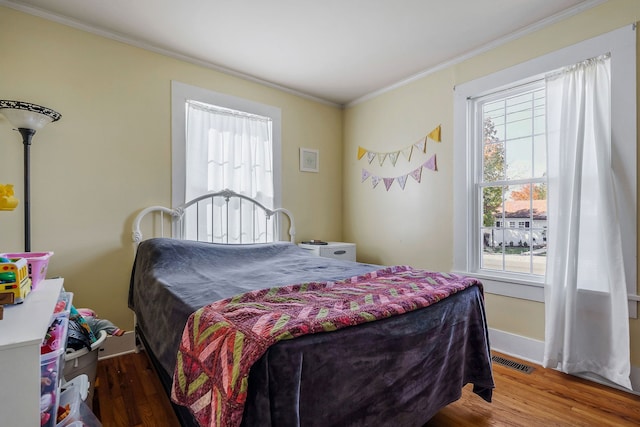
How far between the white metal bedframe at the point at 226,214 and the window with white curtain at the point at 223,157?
0.01 metres

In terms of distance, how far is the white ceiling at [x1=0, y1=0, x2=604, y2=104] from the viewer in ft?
6.84

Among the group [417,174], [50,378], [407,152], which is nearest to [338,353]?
[50,378]

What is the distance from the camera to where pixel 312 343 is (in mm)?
985

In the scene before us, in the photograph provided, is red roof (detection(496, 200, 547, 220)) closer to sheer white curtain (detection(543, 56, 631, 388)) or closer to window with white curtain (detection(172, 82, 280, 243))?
sheer white curtain (detection(543, 56, 631, 388))

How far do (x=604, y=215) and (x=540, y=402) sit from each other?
121 centimetres

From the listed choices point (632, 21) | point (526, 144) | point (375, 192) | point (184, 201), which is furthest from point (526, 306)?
point (184, 201)

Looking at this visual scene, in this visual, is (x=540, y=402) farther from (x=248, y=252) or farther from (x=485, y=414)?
(x=248, y=252)

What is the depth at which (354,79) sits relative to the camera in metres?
3.22

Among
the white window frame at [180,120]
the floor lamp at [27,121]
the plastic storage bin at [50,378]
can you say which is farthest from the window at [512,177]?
the floor lamp at [27,121]

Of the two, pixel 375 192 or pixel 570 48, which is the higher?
pixel 570 48

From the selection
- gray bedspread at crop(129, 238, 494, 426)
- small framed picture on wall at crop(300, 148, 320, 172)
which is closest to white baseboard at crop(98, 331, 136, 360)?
gray bedspread at crop(129, 238, 494, 426)

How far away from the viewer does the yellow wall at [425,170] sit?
2188mm

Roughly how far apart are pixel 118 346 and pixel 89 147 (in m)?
1.53

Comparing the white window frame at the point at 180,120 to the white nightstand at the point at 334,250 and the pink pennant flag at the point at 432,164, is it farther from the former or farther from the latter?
the pink pennant flag at the point at 432,164
